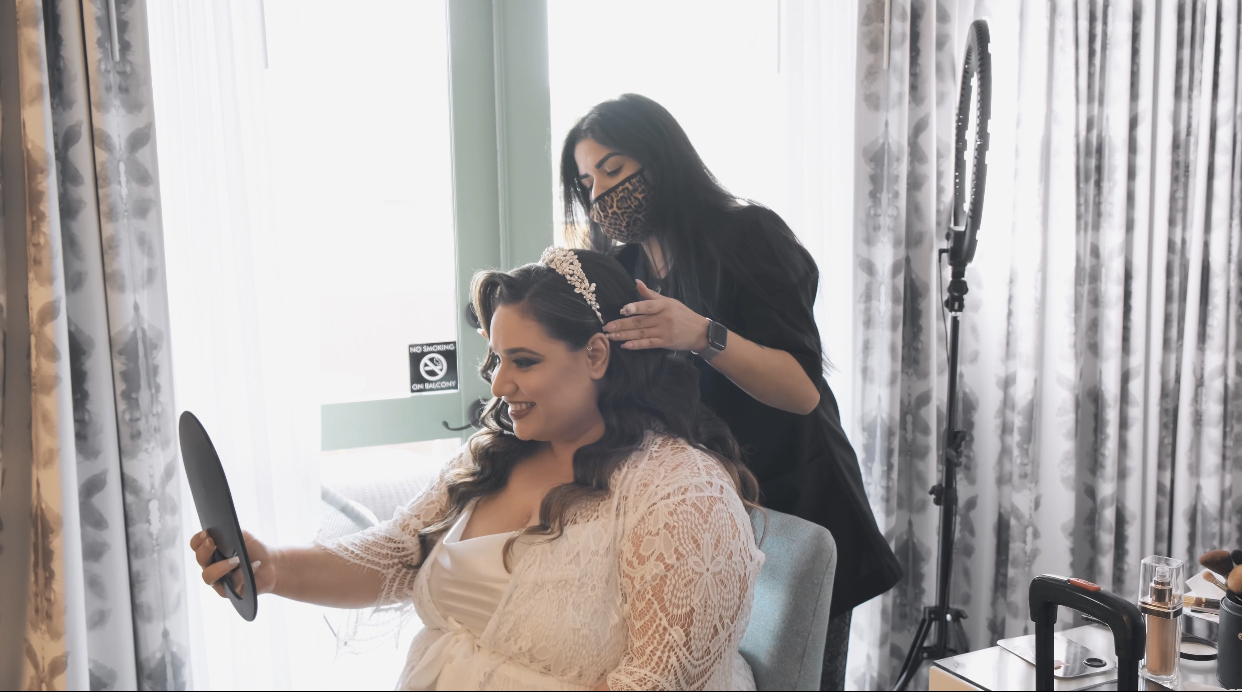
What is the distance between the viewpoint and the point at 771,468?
140 centimetres

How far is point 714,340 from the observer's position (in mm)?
1185

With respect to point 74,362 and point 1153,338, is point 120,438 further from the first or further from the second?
point 1153,338

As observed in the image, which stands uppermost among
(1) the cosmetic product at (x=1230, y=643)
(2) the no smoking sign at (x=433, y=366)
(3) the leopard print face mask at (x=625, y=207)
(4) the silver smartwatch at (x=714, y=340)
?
(3) the leopard print face mask at (x=625, y=207)

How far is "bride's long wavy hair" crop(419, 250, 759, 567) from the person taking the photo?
1.11 meters

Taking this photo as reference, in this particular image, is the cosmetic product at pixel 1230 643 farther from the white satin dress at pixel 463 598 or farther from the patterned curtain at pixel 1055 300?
the patterned curtain at pixel 1055 300

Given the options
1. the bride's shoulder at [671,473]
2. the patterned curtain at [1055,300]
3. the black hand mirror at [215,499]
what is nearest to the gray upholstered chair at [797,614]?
the bride's shoulder at [671,473]

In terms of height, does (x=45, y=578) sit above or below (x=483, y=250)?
below

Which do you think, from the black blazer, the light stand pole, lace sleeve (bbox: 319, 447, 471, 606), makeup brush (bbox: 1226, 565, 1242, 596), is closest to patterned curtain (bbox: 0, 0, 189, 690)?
lace sleeve (bbox: 319, 447, 471, 606)

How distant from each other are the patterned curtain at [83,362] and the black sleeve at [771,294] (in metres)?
0.99

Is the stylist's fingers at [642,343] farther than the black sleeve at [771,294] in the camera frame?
No

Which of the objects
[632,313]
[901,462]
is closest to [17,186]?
[632,313]

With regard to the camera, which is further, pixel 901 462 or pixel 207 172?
pixel 901 462

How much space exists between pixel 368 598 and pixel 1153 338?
82.7 inches

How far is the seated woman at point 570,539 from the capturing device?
1048 mm
